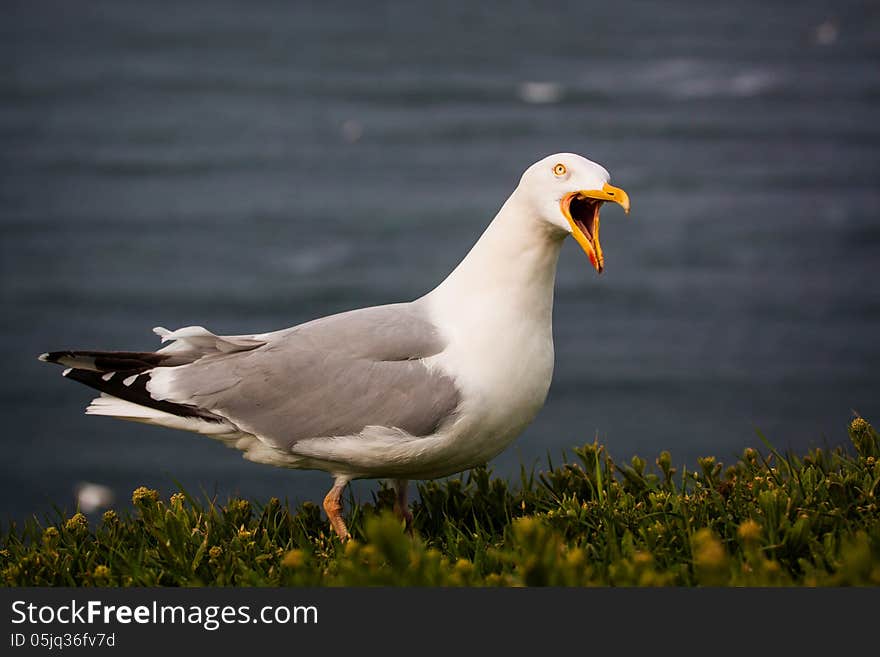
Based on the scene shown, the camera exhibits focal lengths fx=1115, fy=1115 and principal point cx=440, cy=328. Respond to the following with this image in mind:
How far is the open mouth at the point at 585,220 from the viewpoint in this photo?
3.21 m

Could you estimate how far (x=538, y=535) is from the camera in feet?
7.56

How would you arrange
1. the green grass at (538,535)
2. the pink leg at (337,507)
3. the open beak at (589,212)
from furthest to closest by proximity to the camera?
the pink leg at (337,507)
the open beak at (589,212)
the green grass at (538,535)

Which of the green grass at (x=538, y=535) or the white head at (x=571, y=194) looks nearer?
the green grass at (x=538, y=535)

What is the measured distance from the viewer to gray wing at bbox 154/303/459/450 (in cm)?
329

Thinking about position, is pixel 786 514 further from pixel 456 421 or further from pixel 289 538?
pixel 289 538

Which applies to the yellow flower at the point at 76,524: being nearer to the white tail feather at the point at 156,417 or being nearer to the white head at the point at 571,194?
the white tail feather at the point at 156,417

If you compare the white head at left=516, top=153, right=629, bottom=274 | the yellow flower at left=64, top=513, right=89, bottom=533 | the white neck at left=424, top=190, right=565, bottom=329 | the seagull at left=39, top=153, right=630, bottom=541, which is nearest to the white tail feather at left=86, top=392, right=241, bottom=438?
the seagull at left=39, top=153, right=630, bottom=541

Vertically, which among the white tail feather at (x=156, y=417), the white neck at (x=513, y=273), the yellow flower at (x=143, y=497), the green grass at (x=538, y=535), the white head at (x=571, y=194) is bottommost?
the green grass at (x=538, y=535)

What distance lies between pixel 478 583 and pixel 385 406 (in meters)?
0.76

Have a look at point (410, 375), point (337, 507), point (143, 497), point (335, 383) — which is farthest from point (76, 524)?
point (410, 375)

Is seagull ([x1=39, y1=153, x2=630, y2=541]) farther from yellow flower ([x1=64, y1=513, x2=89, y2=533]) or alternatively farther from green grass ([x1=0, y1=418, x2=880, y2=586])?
yellow flower ([x1=64, y1=513, x2=89, y2=533])

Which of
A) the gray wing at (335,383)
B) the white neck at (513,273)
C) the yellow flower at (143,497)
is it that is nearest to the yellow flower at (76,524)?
the yellow flower at (143,497)

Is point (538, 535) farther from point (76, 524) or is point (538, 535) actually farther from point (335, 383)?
point (76, 524)

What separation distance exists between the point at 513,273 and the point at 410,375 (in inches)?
17.9
